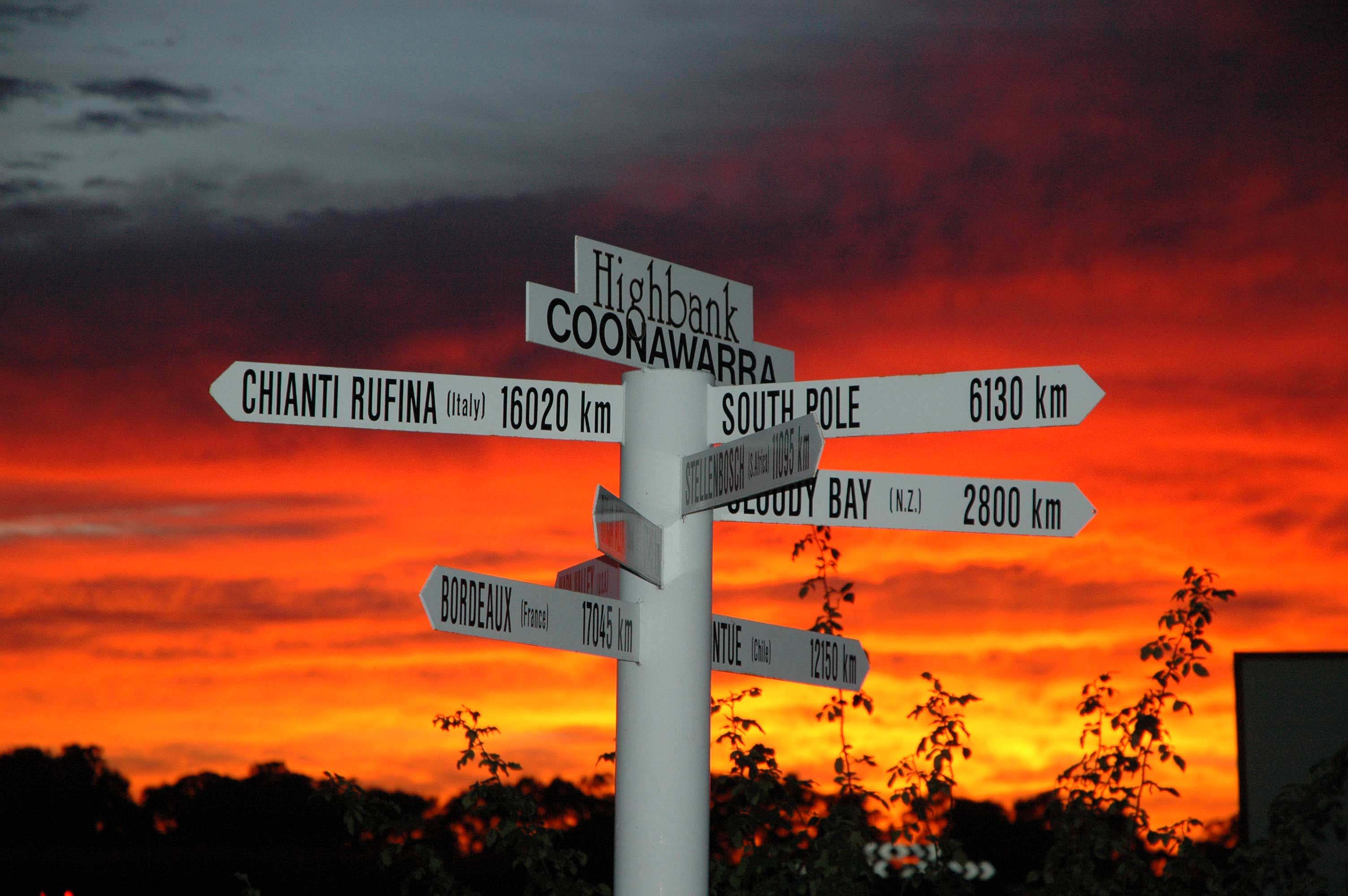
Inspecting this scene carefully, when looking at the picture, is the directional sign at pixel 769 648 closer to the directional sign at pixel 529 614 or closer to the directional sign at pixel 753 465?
the directional sign at pixel 529 614

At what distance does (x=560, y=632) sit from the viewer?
3773mm

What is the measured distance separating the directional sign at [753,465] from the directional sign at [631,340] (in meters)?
0.39

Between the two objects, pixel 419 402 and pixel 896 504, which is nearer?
pixel 419 402

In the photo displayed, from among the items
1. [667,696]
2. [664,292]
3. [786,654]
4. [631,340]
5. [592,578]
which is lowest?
[667,696]

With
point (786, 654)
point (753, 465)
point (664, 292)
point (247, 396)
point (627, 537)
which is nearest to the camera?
point (753, 465)

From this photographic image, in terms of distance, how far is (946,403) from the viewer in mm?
3961

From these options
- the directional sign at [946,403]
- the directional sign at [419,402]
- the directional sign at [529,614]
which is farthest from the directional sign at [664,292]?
the directional sign at [529,614]

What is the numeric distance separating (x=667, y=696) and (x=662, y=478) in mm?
573

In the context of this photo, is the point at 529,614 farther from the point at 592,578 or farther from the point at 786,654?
the point at 786,654

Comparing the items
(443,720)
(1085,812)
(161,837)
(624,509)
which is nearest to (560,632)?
(624,509)

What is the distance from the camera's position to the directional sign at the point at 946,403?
3.96 metres

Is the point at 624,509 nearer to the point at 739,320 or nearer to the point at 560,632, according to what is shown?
the point at 560,632

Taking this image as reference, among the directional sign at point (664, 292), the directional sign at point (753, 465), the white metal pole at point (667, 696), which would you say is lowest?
the white metal pole at point (667, 696)

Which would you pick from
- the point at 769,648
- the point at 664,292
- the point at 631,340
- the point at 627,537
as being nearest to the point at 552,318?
the point at 631,340
